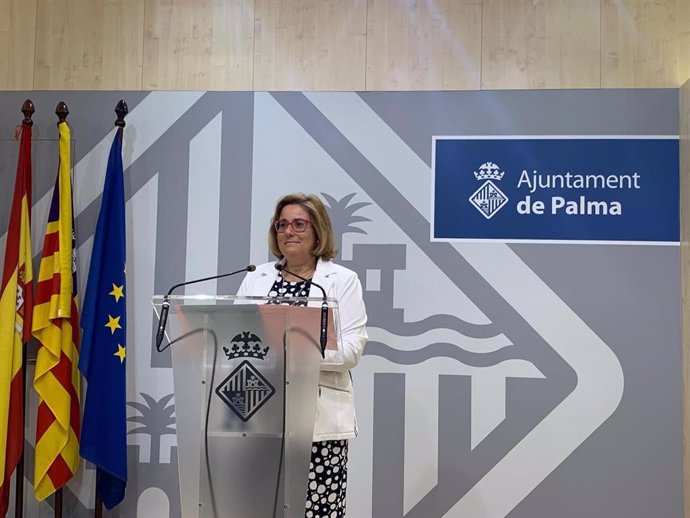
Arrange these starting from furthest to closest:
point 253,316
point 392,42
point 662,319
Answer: point 392,42 < point 662,319 < point 253,316

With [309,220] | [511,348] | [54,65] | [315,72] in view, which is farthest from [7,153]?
[511,348]

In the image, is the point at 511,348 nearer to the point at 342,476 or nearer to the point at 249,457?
the point at 342,476

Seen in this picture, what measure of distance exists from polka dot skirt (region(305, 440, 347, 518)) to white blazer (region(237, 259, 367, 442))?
54 mm

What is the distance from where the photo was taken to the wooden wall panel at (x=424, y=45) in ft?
12.5

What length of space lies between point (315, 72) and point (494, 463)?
194 cm

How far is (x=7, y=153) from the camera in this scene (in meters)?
3.96

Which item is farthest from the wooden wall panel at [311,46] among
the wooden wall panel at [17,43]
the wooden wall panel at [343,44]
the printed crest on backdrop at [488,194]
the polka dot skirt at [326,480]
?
the polka dot skirt at [326,480]

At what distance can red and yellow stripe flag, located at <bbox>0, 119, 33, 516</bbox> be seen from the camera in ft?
11.8

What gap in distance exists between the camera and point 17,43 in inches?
159

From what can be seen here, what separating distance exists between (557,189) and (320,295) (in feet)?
4.87

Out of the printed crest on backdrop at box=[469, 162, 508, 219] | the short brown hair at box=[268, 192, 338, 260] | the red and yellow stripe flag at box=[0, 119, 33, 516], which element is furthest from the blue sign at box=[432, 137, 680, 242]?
the red and yellow stripe flag at box=[0, 119, 33, 516]

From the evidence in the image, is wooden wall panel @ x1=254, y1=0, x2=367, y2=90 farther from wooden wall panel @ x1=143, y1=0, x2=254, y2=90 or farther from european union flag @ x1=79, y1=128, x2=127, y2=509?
european union flag @ x1=79, y1=128, x2=127, y2=509

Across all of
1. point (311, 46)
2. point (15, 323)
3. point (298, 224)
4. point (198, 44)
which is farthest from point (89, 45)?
point (298, 224)

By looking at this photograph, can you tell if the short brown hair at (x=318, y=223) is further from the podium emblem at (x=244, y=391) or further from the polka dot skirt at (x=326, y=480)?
the podium emblem at (x=244, y=391)
